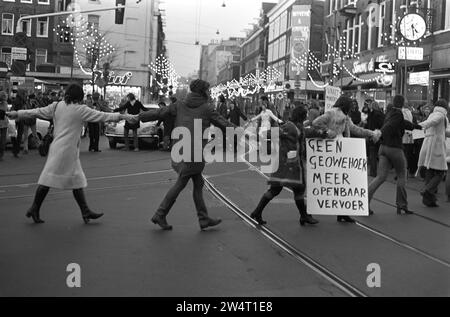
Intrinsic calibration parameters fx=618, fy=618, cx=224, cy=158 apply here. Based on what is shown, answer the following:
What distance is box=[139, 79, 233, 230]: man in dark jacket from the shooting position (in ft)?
25.8

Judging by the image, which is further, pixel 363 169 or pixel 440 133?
pixel 440 133

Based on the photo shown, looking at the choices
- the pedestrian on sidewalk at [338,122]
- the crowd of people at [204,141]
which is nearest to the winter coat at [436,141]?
the crowd of people at [204,141]

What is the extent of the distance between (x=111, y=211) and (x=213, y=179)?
14.7 feet

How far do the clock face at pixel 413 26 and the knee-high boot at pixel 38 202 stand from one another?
21129 mm

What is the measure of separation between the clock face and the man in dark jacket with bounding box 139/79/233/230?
19.9 meters

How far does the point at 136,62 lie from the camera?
241ft

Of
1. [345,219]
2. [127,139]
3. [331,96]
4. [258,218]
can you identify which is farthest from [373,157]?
[127,139]

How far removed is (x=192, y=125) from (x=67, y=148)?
1.61m

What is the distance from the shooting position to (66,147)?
7.84 m

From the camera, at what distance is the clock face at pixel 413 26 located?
25891mm

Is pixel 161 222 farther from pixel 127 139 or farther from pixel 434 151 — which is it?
pixel 127 139

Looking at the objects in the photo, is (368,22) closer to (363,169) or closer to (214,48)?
(363,169)
